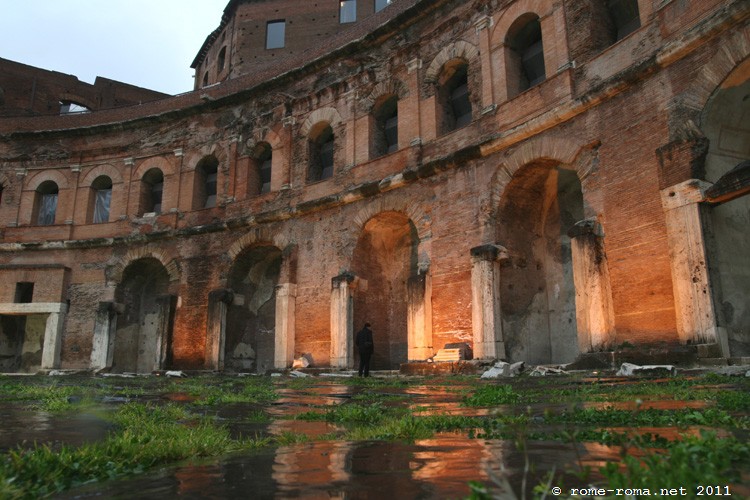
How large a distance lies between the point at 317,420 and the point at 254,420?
388 millimetres

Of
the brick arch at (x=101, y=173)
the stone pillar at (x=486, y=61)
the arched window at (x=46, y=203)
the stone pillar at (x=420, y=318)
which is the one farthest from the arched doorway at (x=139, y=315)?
the stone pillar at (x=486, y=61)

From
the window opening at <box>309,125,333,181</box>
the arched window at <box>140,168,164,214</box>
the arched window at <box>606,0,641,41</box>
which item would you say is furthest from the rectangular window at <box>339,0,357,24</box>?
the arched window at <box>606,0,641,41</box>

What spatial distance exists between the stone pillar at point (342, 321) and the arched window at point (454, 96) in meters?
4.57

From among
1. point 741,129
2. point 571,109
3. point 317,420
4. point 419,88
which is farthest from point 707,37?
point 317,420

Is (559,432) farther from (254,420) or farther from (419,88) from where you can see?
(419,88)

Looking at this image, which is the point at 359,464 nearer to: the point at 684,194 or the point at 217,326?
the point at 684,194

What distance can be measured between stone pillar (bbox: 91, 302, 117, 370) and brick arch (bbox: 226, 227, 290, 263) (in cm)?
496

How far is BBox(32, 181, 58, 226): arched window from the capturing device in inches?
862

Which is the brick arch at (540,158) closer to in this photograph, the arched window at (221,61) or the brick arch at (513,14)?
the brick arch at (513,14)

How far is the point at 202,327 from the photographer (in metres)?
17.8

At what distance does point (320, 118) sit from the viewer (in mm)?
17172

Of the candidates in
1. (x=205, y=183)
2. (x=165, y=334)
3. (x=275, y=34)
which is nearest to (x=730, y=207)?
(x=165, y=334)

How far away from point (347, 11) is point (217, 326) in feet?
56.0

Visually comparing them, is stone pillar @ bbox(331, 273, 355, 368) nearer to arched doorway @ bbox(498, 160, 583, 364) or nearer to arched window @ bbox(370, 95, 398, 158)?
arched window @ bbox(370, 95, 398, 158)
